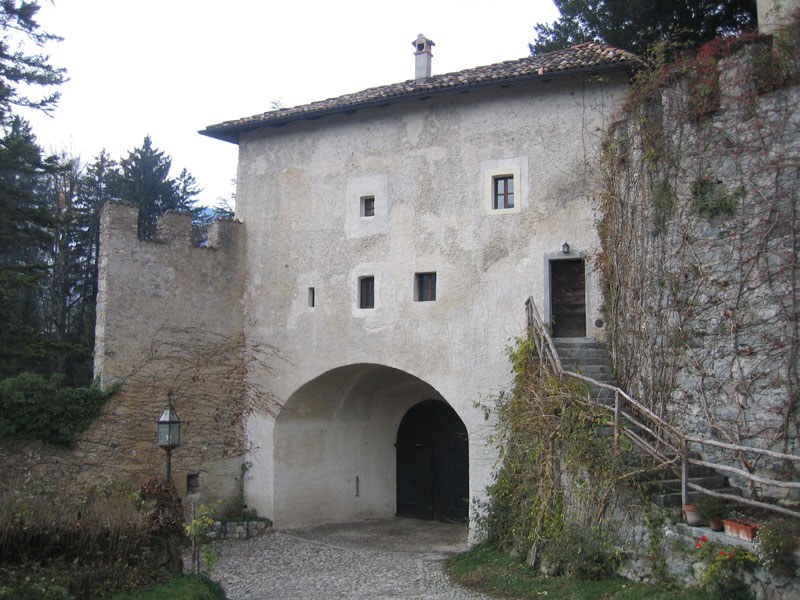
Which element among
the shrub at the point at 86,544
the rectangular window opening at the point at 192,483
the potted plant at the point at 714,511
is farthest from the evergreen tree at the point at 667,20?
the shrub at the point at 86,544

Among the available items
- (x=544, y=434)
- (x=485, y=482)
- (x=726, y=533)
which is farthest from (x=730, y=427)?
(x=485, y=482)

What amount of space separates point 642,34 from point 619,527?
11197mm

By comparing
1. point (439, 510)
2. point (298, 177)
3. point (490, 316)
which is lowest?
point (439, 510)

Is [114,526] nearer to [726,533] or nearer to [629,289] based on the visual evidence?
[726,533]

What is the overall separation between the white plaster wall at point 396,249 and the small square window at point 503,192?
21 centimetres

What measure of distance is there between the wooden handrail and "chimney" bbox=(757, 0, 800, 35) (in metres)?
4.83

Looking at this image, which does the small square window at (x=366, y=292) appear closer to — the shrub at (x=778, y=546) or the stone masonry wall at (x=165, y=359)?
the stone masonry wall at (x=165, y=359)

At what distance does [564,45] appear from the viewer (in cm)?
1886

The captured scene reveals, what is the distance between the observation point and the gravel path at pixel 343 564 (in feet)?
32.1

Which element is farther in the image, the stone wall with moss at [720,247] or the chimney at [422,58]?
the chimney at [422,58]

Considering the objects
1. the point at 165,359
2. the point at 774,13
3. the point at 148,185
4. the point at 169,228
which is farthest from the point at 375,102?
the point at 148,185

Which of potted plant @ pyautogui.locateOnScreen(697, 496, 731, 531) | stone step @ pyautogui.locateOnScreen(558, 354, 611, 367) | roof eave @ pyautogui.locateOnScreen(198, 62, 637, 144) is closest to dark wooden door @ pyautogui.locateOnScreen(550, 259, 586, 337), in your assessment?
stone step @ pyautogui.locateOnScreen(558, 354, 611, 367)

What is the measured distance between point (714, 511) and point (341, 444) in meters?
9.04

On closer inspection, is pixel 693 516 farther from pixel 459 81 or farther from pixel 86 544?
pixel 459 81
